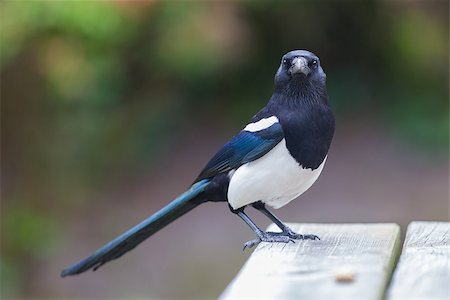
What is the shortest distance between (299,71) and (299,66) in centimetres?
2

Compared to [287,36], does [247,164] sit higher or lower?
higher

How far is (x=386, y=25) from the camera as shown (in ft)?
27.5

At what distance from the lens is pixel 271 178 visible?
306 cm

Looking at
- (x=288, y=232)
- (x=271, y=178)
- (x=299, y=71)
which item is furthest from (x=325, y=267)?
(x=299, y=71)

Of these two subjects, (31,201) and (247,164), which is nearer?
(247,164)

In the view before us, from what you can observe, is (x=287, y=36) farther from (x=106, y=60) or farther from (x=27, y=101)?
(x=27, y=101)

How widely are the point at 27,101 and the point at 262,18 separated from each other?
2.62m

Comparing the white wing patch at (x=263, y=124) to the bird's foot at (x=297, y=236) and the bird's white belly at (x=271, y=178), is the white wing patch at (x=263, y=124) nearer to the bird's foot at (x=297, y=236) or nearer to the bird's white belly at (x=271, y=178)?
the bird's white belly at (x=271, y=178)

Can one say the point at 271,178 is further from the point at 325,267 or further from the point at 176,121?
the point at 176,121

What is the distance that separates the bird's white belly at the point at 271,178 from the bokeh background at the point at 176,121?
11.6ft

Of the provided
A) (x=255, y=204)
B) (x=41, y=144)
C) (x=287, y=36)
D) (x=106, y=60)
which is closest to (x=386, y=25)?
(x=287, y=36)

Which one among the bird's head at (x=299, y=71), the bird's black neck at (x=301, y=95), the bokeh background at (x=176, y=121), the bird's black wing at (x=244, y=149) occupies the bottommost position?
the bokeh background at (x=176, y=121)

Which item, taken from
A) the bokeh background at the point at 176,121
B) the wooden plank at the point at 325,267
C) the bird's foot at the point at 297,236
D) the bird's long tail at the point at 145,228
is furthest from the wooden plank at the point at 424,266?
the bokeh background at the point at 176,121

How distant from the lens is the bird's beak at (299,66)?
2.99m
